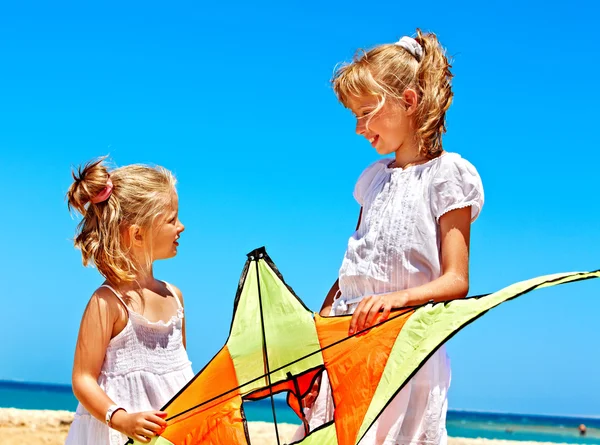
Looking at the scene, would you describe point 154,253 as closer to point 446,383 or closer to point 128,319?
point 128,319

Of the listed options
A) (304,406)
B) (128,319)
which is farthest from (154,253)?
(304,406)

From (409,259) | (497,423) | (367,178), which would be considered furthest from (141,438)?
(497,423)

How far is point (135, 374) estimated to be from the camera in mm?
3010

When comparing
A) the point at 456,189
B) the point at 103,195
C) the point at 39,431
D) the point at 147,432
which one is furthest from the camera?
the point at 39,431

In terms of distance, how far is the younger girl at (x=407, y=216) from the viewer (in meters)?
2.25

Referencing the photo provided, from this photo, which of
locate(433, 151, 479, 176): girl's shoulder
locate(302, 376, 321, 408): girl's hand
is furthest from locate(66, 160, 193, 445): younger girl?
locate(433, 151, 479, 176): girl's shoulder

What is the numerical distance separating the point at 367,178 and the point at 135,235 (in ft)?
3.20

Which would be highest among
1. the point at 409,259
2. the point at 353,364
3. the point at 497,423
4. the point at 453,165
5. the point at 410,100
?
the point at 497,423

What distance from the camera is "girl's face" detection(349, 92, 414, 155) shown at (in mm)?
2553

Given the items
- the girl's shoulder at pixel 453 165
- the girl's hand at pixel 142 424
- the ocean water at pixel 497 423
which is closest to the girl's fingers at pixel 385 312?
the girl's shoulder at pixel 453 165

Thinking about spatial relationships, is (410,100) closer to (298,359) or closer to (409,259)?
(409,259)

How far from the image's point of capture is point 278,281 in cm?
255

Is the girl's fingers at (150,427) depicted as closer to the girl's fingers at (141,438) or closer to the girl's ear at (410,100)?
the girl's fingers at (141,438)

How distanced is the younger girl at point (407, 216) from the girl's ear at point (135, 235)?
0.86m
